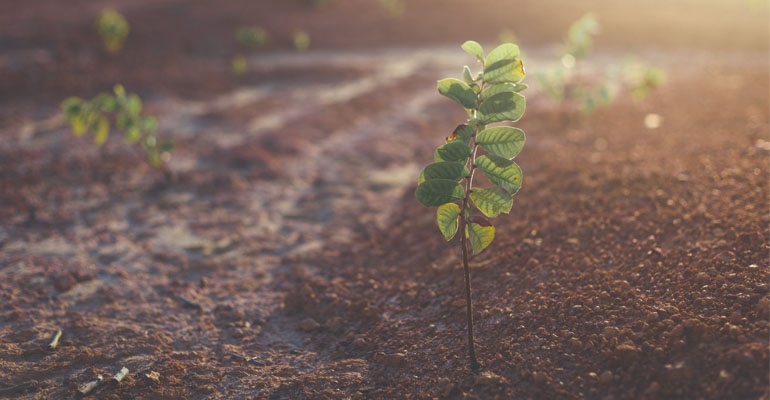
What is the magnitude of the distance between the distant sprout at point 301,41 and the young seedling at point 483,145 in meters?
9.44

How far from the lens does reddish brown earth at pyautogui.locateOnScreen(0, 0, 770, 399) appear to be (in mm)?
2408

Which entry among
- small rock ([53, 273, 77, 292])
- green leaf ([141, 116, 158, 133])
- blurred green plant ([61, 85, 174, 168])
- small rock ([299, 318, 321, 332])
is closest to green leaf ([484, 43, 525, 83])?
small rock ([299, 318, 321, 332])

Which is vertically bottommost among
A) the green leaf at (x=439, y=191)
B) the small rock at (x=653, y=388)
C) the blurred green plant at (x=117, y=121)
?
the small rock at (x=653, y=388)

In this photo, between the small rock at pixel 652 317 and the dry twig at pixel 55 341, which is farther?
the dry twig at pixel 55 341

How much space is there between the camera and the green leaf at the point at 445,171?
2102 millimetres

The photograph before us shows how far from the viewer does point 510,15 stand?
1410 centimetres

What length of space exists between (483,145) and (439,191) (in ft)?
0.77

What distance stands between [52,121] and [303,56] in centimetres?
527

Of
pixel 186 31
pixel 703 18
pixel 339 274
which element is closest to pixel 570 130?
pixel 339 274

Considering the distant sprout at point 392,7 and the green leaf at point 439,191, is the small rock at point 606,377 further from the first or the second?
the distant sprout at point 392,7

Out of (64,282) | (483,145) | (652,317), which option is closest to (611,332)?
(652,317)

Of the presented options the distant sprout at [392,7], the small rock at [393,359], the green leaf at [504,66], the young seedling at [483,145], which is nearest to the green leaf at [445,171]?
the young seedling at [483,145]

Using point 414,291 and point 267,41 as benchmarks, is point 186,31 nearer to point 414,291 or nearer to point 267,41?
point 267,41

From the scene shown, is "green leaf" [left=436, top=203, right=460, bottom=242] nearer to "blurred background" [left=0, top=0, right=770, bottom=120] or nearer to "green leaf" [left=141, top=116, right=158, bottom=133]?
"green leaf" [left=141, top=116, right=158, bottom=133]
